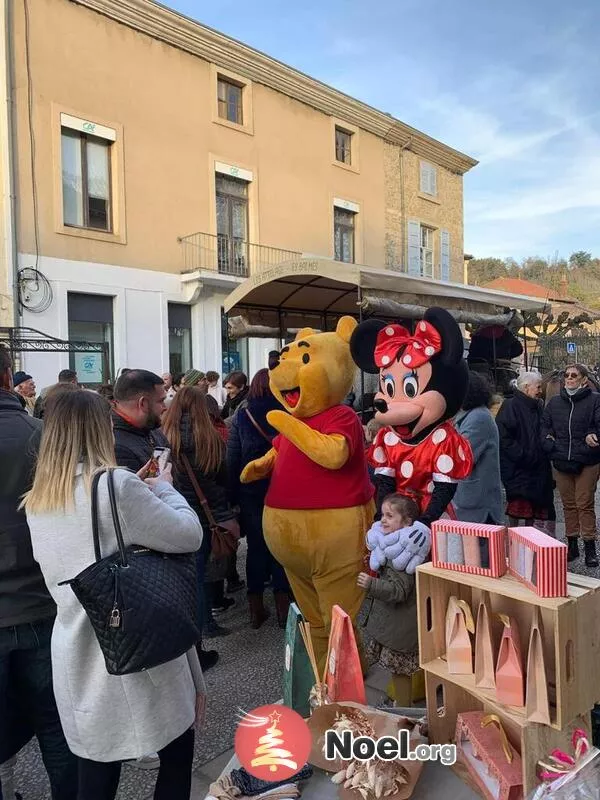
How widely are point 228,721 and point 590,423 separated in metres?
3.85

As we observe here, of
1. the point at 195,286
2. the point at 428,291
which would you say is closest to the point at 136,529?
the point at 428,291

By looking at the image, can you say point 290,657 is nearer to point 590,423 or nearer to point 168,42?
point 590,423

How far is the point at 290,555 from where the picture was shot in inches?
135

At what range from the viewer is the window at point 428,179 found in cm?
1958

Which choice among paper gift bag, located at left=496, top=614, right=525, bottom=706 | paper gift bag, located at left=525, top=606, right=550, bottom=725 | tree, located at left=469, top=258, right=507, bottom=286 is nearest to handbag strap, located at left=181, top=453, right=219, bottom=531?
Result: paper gift bag, located at left=496, top=614, right=525, bottom=706

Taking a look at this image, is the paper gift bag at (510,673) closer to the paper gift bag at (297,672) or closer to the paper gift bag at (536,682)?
the paper gift bag at (536,682)

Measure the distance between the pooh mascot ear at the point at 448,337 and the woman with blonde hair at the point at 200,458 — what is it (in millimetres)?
1557

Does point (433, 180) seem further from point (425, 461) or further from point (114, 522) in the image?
point (114, 522)

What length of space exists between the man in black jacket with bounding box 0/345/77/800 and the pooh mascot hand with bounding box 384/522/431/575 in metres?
1.42

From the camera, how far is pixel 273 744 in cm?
200

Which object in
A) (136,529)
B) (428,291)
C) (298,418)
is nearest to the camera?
(136,529)

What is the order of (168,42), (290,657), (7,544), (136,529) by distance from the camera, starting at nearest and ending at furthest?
(136,529) < (7,544) < (290,657) < (168,42)

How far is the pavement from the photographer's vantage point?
9.20ft

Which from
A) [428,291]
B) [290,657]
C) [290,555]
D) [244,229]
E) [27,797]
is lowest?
[27,797]
